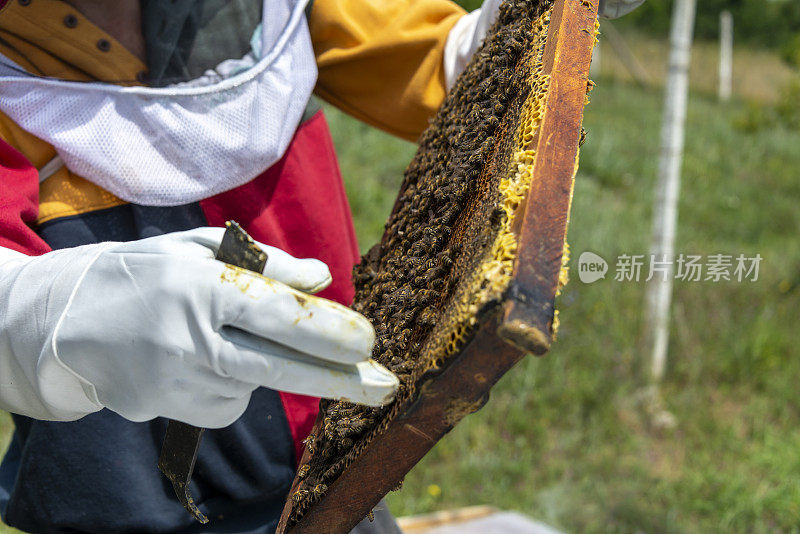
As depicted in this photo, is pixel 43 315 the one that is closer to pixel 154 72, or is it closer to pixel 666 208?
pixel 154 72

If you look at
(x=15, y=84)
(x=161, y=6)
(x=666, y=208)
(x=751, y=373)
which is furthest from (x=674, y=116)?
(x=15, y=84)

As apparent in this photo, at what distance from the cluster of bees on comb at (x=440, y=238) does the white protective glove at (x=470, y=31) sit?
15 cm

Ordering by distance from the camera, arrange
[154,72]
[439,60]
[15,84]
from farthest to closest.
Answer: [439,60]
[154,72]
[15,84]

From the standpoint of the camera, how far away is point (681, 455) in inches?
152

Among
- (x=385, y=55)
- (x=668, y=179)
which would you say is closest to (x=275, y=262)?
(x=385, y=55)

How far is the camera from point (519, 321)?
0.70 meters

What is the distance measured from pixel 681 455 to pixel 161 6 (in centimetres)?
356

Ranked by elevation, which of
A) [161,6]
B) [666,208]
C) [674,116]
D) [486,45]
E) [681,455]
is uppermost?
[674,116]

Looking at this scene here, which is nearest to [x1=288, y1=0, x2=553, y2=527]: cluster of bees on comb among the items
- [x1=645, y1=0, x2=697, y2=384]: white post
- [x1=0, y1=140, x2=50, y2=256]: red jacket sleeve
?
[x1=0, y1=140, x2=50, y2=256]: red jacket sleeve

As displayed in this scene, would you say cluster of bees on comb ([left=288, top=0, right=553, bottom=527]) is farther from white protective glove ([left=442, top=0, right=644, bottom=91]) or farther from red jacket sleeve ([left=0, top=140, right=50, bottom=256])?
red jacket sleeve ([left=0, top=140, right=50, bottom=256])

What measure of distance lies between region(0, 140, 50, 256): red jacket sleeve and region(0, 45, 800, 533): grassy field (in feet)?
8.48

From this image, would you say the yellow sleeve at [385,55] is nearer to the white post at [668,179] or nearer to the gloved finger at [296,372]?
the gloved finger at [296,372]

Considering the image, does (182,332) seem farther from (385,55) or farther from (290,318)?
(385,55)

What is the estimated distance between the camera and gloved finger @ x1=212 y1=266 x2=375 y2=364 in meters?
0.79
